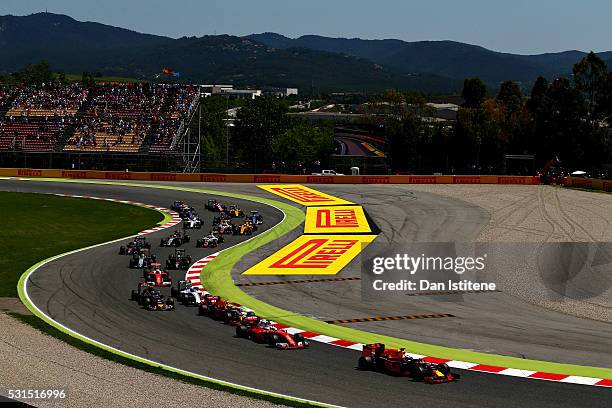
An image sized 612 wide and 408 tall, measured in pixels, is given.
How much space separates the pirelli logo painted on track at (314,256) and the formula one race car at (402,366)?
12.7 m

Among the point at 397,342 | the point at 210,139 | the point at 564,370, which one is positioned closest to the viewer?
the point at 564,370

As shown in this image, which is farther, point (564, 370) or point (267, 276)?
point (267, 276)

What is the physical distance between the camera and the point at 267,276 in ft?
99.0

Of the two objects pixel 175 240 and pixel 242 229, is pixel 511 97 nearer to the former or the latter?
pixel 242 229

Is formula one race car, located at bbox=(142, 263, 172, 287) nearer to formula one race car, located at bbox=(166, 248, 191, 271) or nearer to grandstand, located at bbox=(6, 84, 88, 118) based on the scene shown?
formula one race car, located at bbox=(166, 248, 191, 271)

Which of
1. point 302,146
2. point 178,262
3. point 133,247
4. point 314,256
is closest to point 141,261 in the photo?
point 178,262

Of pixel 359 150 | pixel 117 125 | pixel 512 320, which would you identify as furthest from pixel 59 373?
pixel 117 125

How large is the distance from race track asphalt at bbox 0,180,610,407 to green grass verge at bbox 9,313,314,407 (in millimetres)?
580

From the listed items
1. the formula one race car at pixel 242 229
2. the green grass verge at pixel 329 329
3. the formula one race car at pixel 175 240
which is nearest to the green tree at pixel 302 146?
the formula one race car at pixel 242 229

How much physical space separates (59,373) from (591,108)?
8148cm

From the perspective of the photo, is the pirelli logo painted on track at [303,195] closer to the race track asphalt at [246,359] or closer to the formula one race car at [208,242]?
the formula one race car at [208,242]

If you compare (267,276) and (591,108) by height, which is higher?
(591,108)

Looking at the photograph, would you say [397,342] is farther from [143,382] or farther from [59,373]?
[59,373]

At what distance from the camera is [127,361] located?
18.4m
